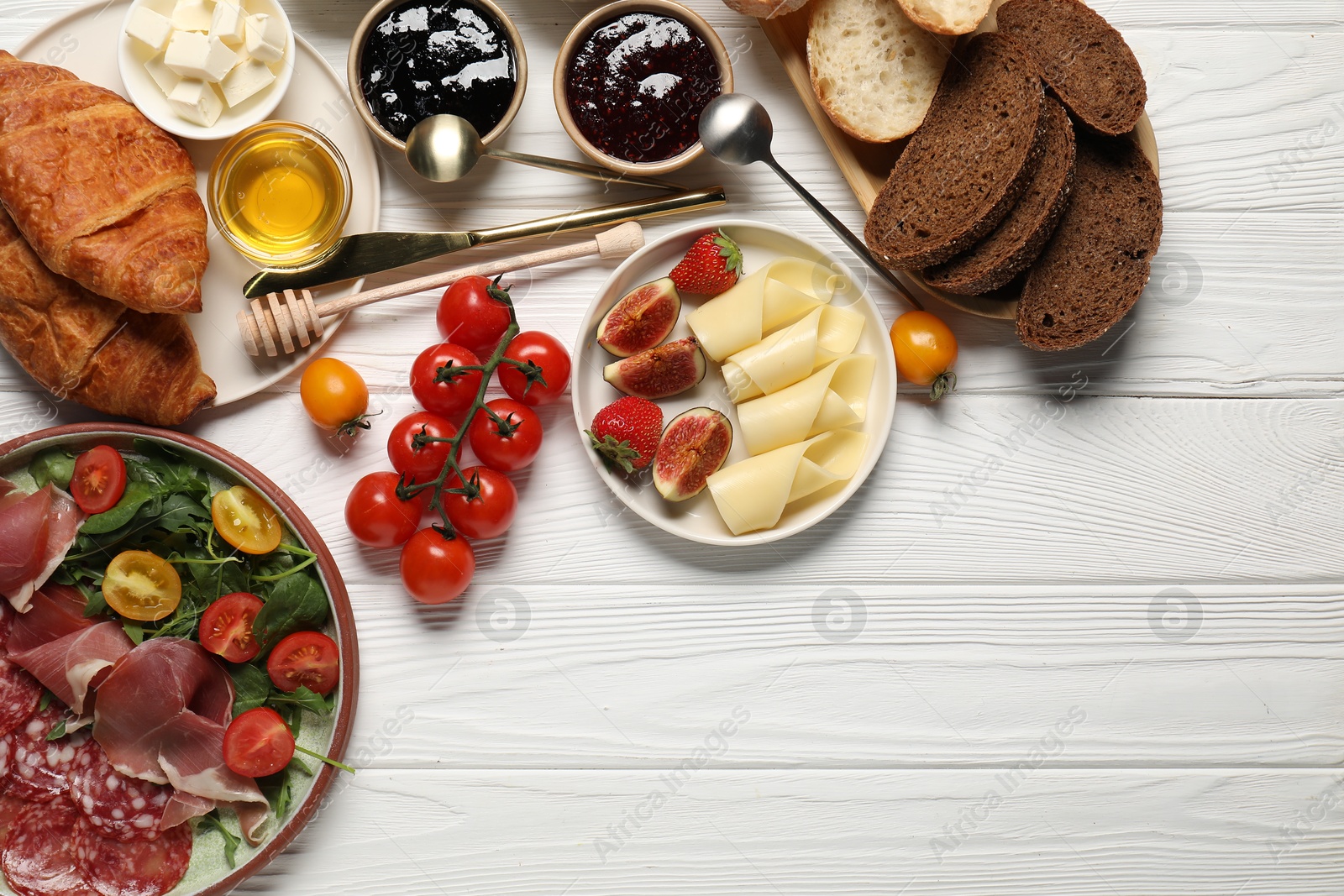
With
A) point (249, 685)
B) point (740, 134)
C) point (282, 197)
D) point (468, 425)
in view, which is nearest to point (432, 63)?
point (282, 197)

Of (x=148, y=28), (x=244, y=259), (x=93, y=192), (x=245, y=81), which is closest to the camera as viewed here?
(x=93, y=192)

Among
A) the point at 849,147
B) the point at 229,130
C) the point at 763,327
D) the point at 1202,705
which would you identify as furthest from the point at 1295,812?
the point at 229,130

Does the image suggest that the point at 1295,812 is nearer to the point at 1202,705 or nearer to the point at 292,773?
the point at 1202,705

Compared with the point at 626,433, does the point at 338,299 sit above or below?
above

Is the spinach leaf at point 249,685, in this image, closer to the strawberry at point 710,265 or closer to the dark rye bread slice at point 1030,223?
the strawberry at point 710,265

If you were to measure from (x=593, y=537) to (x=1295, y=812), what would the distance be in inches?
80.6

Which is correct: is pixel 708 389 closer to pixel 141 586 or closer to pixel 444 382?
pixel 444 382

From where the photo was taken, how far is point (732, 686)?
7.20 ft

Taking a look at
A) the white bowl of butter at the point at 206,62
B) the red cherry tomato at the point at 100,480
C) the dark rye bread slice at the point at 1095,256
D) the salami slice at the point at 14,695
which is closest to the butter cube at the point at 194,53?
the white bowl of butter at the point at 206,62

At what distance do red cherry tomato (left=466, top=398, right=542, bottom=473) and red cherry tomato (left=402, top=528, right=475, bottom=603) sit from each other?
218mm

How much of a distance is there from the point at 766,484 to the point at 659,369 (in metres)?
0.38

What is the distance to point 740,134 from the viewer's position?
198cm

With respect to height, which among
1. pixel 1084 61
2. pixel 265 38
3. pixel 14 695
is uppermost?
pixel 1084 61

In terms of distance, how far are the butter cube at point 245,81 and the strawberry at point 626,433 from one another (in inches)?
43.8
